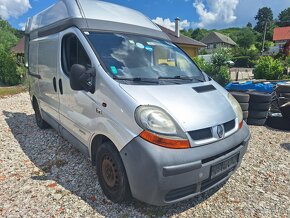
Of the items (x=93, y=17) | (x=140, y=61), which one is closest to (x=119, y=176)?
(x=140, y=61)

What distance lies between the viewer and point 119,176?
2.76 meters

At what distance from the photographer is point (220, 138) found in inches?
106

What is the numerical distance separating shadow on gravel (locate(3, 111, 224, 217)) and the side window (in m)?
1.52

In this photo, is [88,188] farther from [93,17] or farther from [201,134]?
[93,17]

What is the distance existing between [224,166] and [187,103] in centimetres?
83

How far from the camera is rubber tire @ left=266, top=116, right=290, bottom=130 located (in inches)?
243

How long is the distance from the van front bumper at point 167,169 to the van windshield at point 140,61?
2.99 ft

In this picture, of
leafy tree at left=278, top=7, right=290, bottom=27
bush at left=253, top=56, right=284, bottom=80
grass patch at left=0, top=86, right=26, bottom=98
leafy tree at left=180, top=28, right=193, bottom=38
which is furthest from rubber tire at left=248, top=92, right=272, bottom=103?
leafy tree at left=278, top=7, right=290, bottom=27

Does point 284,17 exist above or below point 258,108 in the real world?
above

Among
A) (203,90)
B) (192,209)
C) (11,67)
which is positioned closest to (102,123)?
(203,90)

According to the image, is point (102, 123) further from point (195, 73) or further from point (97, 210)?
point (195, 73)

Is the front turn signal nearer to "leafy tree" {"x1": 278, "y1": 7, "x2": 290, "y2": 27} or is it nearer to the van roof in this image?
the van roof

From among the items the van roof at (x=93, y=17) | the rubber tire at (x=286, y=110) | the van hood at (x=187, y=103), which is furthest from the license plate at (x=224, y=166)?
the rubber tire at (x=286, y=110)

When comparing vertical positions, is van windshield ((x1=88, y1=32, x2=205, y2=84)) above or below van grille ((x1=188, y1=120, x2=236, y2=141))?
above
